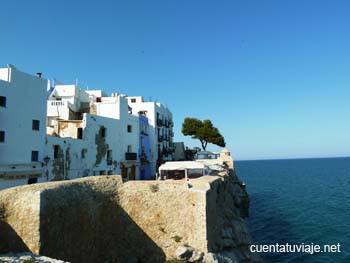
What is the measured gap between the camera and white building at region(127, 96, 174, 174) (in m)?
50.2

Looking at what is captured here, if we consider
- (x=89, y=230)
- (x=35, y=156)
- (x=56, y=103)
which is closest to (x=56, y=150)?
(x=35, y=156)

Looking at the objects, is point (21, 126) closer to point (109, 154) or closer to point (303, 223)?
point (109, 154)

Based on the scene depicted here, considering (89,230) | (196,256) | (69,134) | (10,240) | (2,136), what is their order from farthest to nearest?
1. (69,134)
2. (2,136)
3. (196,256)
4. (89,230)
5. (10,240)

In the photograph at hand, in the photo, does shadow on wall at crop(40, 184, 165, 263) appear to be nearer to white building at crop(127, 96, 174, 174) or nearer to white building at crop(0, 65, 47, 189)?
white building at crop(0, 65, 47, 189)

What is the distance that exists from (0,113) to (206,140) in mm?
48971

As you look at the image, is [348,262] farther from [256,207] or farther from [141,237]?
[256,207]

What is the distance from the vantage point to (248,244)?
88.8 ft

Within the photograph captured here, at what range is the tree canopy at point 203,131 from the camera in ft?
217

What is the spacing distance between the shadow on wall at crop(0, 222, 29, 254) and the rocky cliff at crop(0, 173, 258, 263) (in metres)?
1.47

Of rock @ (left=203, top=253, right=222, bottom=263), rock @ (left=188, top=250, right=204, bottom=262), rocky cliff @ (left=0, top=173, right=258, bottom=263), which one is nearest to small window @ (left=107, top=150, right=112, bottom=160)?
rocky cliff @ (left=0, top=173, right=258, bottom=263)

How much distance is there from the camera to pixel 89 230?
18.1 meters

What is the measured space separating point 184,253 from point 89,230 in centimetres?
682

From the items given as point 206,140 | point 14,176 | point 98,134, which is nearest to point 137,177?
point 98,134

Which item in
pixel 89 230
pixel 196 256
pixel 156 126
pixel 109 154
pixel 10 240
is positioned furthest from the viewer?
pixel 156 126
